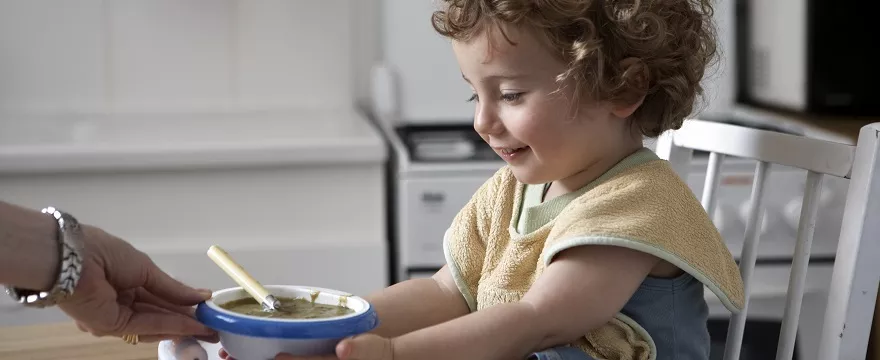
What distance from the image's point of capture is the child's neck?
1006 mm

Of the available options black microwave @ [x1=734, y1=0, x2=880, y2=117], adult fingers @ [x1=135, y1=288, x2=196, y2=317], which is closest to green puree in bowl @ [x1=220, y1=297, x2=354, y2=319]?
adult fingers @ [x1=135, y1=288, x2=196, y2=317]

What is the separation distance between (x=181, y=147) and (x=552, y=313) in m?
1.14

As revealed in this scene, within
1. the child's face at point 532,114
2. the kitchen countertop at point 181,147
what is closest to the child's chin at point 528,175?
the child's face at point 532,114

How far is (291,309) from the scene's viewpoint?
840 millimetres

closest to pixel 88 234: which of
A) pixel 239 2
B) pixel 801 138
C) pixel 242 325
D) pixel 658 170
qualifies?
pixel 242 325

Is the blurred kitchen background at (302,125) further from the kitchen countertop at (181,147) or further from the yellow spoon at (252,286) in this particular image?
the yellow spoon at (252,286)

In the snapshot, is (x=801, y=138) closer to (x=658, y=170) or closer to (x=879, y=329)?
(x=658, y=170)

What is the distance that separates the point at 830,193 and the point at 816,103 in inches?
13.6

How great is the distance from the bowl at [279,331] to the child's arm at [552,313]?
7 cm

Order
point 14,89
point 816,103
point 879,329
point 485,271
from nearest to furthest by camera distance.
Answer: point 485,271 < point 879,329 < point 816,103 < point 14,89

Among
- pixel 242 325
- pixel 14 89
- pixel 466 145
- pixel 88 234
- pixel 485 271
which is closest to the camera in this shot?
pixel 242 325

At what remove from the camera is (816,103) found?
7.34ft

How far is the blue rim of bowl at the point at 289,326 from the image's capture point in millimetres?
737

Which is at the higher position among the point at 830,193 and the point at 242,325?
the point at 242,325
